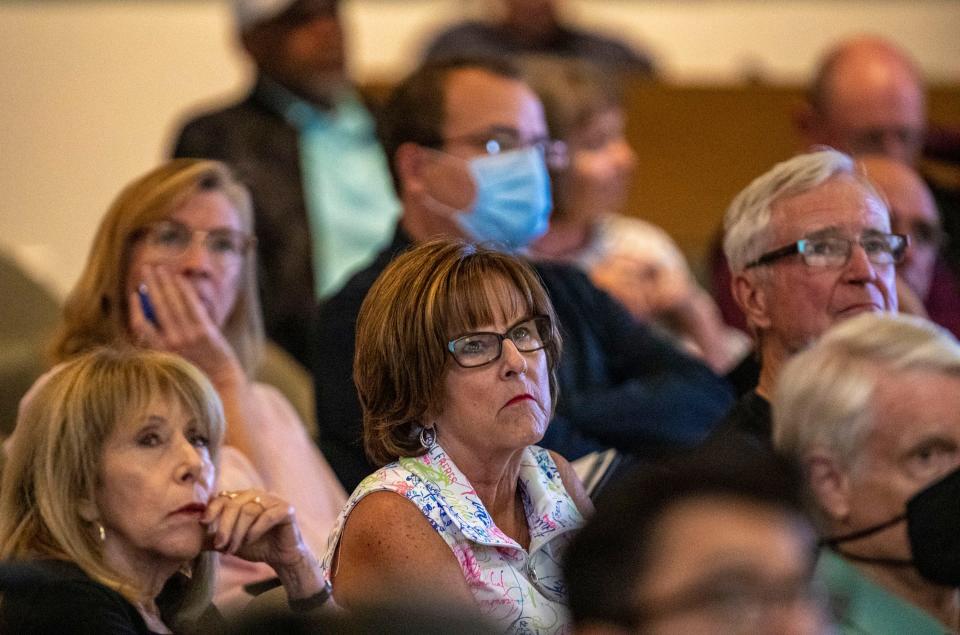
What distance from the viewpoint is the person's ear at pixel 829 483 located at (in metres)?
2.15

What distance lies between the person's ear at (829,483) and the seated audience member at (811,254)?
579 mm

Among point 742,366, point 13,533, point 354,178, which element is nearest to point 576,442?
point 742,366

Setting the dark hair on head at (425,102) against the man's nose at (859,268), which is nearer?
the man's nose at (859,268)

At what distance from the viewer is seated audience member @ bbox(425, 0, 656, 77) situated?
570 cm

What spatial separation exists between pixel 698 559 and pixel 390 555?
2.77 feet

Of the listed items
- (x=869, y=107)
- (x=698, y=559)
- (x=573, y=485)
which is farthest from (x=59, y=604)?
(x=869, y=107)

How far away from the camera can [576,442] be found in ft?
10.2

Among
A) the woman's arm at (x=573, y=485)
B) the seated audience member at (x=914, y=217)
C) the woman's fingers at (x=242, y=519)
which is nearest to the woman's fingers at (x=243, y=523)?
the woman's fingers at (x=242, y=519)

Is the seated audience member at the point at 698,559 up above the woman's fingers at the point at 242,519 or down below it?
above

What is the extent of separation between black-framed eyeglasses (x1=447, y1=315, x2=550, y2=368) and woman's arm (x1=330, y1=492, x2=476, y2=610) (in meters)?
0.24

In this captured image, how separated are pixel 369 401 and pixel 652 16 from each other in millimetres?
5371

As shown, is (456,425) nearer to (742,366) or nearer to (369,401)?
(369,401)

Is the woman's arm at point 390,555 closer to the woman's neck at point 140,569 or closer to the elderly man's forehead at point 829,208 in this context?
the woman's neck at point 140,569

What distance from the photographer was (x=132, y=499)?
2355 mm
